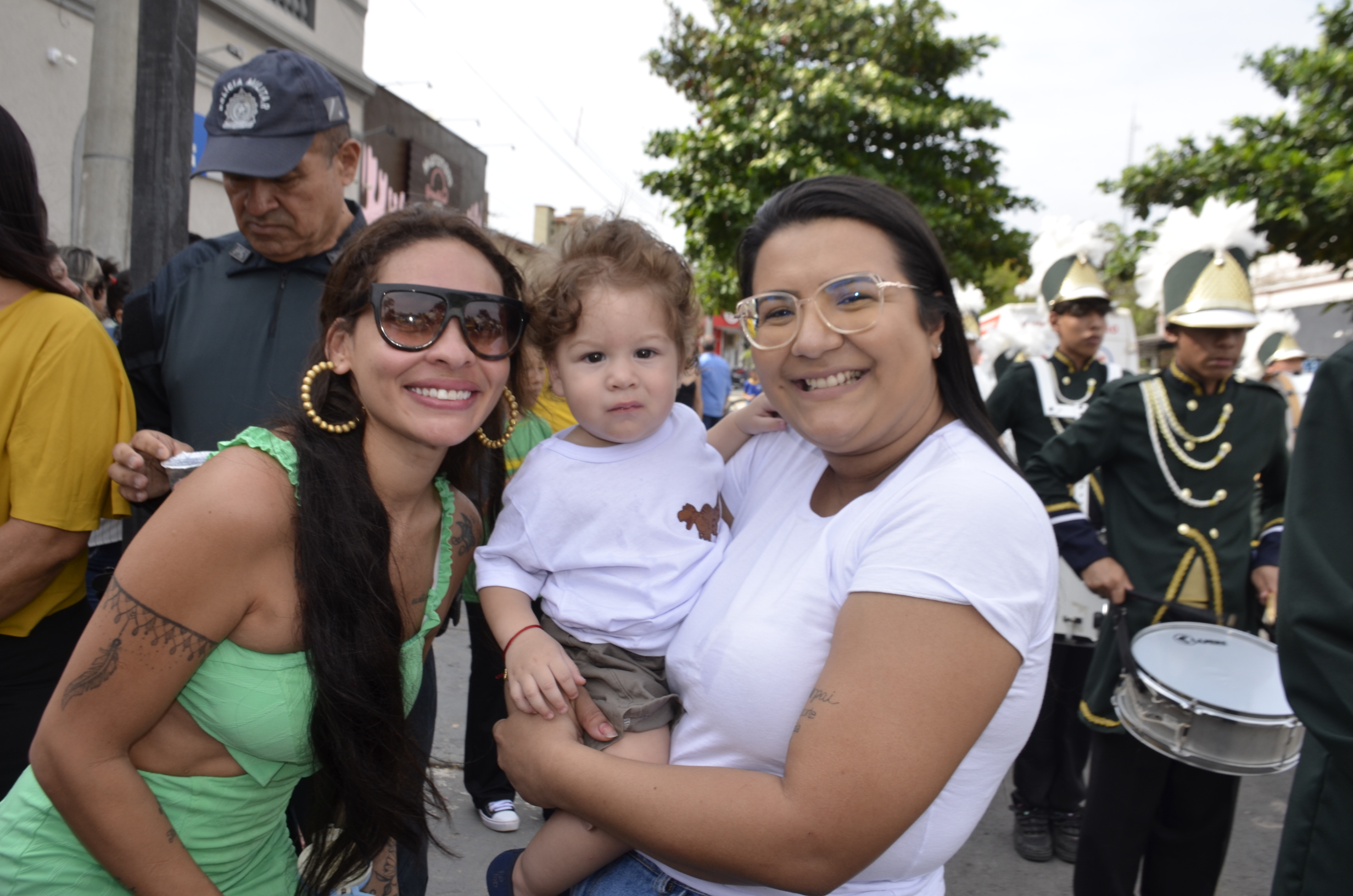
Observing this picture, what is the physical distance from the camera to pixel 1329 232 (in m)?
10.5

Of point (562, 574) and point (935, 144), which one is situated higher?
point (935, 144)

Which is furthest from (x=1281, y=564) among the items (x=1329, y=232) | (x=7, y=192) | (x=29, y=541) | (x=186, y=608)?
(x=1329, y=232)

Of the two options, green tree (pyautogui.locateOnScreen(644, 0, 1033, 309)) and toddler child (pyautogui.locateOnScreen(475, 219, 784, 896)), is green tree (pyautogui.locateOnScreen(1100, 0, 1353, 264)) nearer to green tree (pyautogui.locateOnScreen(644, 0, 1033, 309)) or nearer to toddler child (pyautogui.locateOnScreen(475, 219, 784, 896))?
green tree (pyautogui.locateOnScreen(644, 0, 1033, 309))

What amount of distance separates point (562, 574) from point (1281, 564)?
4.94 feet

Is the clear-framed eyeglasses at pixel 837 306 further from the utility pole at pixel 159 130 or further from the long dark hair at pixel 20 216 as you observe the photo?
the utility pole at pixel 159 130

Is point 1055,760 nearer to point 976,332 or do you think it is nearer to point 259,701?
point 259,701

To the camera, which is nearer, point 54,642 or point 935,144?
point 54,642

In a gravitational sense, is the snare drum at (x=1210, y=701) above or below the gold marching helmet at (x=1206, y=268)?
below

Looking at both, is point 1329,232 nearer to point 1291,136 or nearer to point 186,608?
point 1291,136

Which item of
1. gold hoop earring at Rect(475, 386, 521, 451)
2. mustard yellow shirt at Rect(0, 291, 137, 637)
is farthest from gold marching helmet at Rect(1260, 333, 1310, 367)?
mustard yellow shirt at Rect(0, 291, 137, 637)

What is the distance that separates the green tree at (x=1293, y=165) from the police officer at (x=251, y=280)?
11.0m

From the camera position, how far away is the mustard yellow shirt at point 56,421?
2146 millimetres

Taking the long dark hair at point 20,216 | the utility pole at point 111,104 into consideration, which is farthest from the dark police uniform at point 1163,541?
the utility pole at point 111,104

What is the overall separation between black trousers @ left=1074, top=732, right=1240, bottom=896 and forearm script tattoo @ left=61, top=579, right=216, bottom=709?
3225mm
